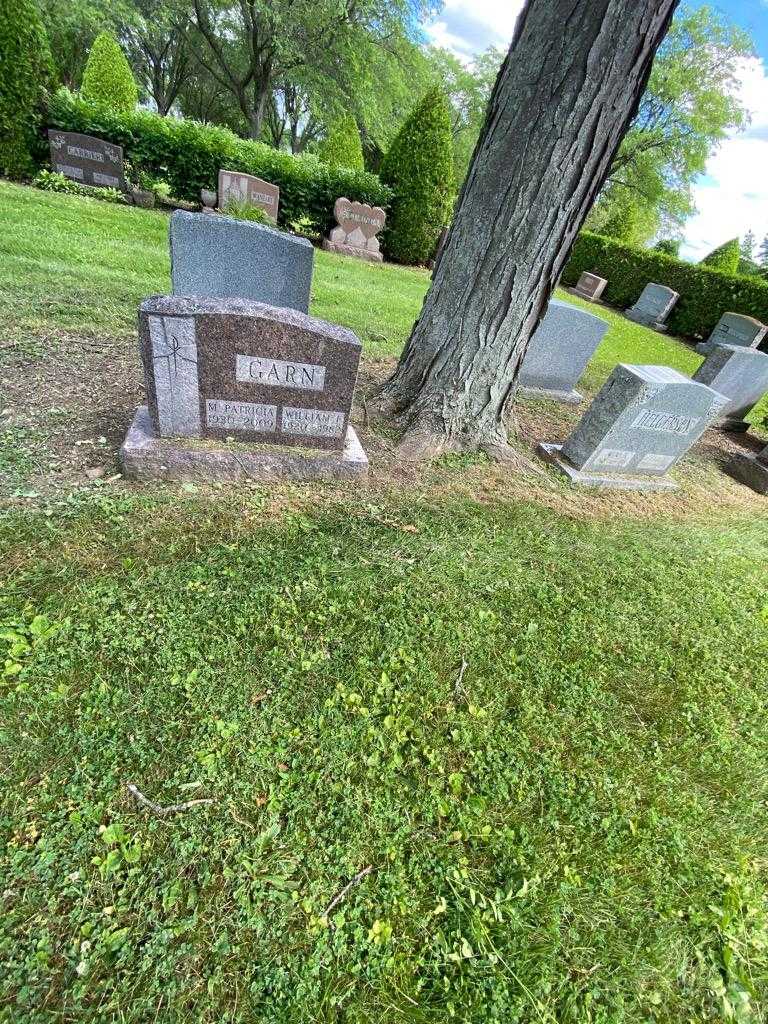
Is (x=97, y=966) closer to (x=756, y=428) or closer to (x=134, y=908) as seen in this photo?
(x=134, y=908)

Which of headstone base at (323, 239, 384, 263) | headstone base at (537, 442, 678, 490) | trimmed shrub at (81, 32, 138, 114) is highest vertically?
trimmed shrub at (81, 32, 138, 114)

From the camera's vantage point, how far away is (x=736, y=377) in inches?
269

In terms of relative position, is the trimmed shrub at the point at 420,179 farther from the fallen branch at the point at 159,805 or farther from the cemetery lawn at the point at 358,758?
A: the fallen branch at the point at 159,805

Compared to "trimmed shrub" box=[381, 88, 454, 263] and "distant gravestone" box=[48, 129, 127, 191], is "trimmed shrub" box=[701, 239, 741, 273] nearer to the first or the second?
"trimmed shrub" box=[381, 88, 454, 263]

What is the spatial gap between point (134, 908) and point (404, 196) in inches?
531

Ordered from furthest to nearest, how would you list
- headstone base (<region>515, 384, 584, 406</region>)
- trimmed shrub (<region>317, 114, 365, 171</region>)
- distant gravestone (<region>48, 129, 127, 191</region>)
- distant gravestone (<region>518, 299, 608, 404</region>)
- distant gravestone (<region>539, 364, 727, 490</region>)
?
trimmed shrub (<region>317, 114, 365, 171</region>)
distant gravestone (<region>48, 129, 127, 191</region>)
headstone base (<region>515, 384, 584, 406</region>)
distant gravestone (<region>518, 299, 608, 404</region>)
distant gravestone (<region>539, 364, 727, 490</region>)

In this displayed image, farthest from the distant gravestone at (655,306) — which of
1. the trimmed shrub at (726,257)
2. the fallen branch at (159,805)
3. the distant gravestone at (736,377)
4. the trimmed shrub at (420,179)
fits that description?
the fallen branch at (159,805)

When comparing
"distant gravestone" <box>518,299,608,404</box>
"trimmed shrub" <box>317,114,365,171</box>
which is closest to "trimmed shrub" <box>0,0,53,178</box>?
"trimmed shrub" <box>317,114,365,171</box>

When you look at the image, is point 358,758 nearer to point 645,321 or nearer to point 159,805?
point 159,805

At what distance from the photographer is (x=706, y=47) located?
62.3 ft

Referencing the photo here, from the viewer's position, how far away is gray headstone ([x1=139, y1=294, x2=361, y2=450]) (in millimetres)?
2469

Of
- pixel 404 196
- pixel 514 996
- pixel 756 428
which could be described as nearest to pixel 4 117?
A: pixel 404 196

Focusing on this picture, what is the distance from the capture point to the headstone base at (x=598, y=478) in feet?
13.3

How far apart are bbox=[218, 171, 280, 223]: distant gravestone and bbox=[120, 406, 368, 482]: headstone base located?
27.9 feet
